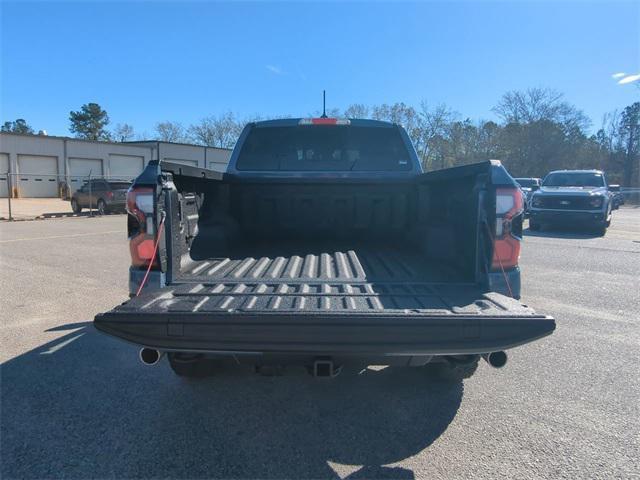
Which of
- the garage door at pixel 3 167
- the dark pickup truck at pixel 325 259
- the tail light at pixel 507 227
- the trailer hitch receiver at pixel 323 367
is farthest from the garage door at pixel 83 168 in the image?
the tail light at pixel 507 227

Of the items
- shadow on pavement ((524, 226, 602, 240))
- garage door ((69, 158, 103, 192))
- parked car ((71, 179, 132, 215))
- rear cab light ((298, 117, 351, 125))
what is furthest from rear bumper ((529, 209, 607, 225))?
garage door ((69, 158, 103, 192))

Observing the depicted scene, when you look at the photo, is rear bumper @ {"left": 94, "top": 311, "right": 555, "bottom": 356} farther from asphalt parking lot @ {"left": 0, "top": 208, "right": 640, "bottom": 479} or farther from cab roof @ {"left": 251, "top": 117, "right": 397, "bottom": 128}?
cab roof @ {"left": 251, "top": 117, "right": 397, "bottom": 128}

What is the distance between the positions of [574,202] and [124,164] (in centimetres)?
4134

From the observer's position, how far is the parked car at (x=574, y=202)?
571 inches

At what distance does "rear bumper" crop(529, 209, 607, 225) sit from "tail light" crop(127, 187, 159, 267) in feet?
50.1

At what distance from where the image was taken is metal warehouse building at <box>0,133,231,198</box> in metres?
36.2

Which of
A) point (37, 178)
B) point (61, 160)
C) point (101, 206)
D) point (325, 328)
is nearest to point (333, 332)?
point (325, 328)

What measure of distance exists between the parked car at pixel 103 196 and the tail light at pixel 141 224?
2146 cm

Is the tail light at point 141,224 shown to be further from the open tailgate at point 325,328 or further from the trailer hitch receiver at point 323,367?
the trailer hitch receiver at point 323,367

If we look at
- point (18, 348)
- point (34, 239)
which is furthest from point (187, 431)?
point (34, 239)

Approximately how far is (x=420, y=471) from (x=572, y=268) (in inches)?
307

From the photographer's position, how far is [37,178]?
124 ft

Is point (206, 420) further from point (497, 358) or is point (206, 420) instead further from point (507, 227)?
point (507, 227)

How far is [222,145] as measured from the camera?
68.1 metres
